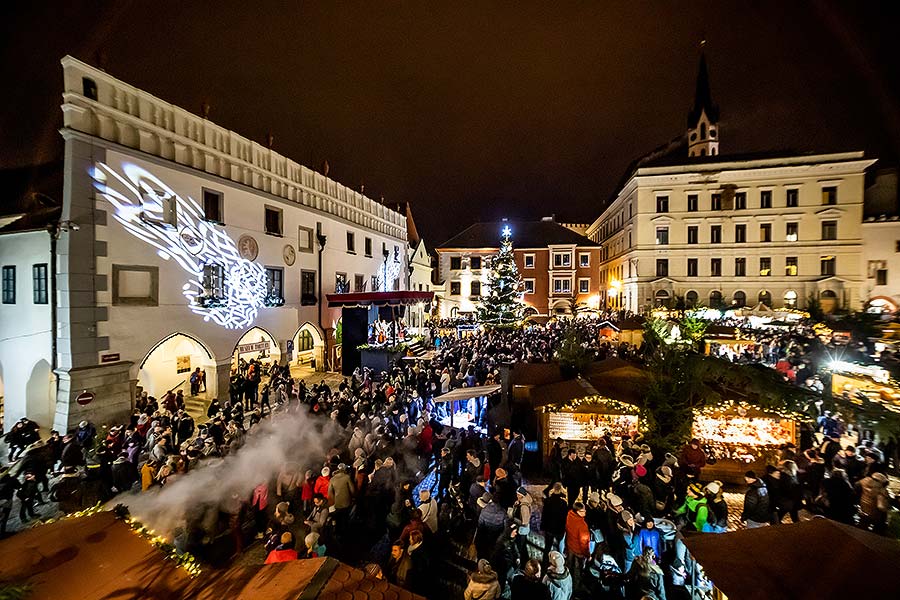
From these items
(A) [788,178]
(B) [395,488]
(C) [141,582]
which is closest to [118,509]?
(C) [141,582]

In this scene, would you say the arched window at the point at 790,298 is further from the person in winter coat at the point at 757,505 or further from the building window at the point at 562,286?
the person in winter coat at the point at 757,505

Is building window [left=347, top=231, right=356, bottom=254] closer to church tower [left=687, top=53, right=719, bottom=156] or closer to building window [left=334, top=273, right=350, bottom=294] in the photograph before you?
building window [left=334, top=273, right=350, bottom=294]

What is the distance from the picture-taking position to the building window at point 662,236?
Answer: 4094cm

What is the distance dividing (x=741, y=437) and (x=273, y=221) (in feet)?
64.5

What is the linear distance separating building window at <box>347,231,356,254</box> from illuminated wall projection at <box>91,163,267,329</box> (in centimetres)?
770

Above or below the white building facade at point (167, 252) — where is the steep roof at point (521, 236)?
above

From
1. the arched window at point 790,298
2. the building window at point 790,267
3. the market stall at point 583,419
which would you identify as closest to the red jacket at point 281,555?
the market stall at point 583,419

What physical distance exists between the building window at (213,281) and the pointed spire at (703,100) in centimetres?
5797

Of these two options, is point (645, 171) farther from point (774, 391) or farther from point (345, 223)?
point (774, 391)

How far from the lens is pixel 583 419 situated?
33.9 ft

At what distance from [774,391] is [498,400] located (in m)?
7.89

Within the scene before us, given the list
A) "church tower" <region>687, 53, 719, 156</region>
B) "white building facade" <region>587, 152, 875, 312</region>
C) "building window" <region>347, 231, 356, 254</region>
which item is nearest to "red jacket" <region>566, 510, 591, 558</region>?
"building window" <region>347, 231, 356, 254</region>

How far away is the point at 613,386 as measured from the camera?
11.2 metres

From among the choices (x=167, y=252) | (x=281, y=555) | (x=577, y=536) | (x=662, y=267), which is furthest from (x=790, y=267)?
(x=167, y=252)
